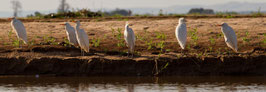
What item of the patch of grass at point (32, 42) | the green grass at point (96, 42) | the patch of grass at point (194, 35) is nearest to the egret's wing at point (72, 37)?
the green grass at point (96, 42)

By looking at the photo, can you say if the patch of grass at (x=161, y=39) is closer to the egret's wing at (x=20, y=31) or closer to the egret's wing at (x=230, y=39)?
the egret's wing at (x=230, y=39)

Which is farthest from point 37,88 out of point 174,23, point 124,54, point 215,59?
point 174,23

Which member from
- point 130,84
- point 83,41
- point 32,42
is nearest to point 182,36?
point 130,84

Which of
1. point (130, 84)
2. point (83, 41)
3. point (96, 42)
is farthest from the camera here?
point (96, 42)

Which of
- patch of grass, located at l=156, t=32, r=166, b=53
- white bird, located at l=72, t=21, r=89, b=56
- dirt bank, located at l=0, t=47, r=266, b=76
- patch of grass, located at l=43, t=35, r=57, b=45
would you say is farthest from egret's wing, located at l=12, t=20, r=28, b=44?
patch of grass, located at l=156, t=32, r=166, b=53

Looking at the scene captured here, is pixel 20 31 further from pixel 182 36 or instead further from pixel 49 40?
pixel 182 36

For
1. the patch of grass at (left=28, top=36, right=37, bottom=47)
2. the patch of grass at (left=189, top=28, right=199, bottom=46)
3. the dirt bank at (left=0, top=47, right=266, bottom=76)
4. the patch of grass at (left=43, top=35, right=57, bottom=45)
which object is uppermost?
the patch of grass at (left=189, top=28, right=199, bottom=46)

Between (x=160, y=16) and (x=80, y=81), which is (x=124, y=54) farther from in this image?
(x=160, y=16)

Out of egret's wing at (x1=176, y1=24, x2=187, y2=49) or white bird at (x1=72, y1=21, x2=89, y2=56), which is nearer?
egret's wing at (x1=176, y1=24, x2=187, y2=49)

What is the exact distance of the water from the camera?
33.0ft

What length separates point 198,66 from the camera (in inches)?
460

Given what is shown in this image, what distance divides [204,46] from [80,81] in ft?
12.6

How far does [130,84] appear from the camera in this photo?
34.8ft

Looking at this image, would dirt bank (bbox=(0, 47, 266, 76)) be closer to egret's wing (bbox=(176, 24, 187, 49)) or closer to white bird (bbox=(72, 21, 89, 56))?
egret's wing (bbox=(176, 24, 187, 49))
